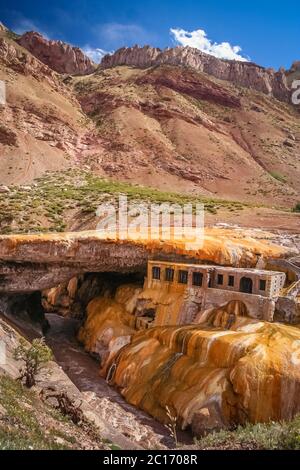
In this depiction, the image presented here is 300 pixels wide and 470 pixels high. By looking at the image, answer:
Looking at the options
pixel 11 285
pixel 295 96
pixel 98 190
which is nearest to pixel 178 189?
pixel 98 190

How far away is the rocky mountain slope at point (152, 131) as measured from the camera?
253ft

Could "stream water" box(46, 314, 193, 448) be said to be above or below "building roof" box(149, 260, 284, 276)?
below

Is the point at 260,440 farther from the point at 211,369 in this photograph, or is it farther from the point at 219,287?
the point at 219,287

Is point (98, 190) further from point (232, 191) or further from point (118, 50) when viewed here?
point (118, 50)

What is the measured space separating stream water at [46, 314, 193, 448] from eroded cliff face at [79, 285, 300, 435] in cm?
49

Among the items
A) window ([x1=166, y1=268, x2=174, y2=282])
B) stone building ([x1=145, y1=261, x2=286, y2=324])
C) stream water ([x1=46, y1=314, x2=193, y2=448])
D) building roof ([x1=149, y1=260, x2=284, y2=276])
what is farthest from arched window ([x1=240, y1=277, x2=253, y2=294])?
stream water ([x1=46, y1=314, x2=193, y2=448])

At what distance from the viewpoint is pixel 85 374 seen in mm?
26359

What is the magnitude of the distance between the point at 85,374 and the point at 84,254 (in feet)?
26.9

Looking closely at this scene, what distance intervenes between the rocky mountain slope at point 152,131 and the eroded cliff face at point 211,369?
161ft

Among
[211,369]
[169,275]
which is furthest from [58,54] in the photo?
[211,369]

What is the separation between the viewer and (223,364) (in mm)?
20641

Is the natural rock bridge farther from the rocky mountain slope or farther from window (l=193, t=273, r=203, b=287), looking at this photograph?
the rocky mountain slope

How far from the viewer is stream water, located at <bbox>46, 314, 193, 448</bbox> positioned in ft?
65.5

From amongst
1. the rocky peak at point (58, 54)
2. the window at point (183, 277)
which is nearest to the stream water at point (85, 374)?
the window at point (183, 277)
